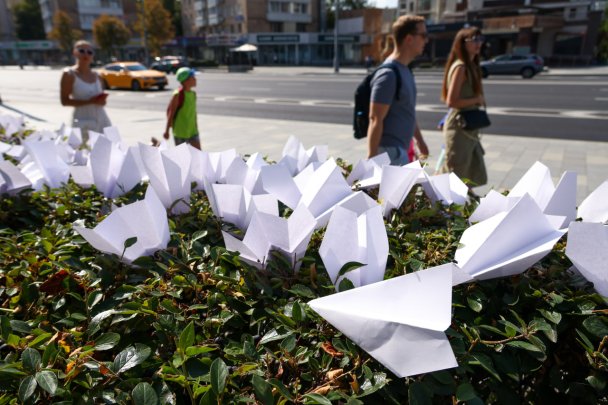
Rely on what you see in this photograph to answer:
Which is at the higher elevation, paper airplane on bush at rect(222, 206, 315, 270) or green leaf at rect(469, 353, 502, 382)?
paper airplane on bush at rect(222, 206, 315, 270)

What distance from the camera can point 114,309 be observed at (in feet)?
3.41

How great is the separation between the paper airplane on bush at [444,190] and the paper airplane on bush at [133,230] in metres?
1.06

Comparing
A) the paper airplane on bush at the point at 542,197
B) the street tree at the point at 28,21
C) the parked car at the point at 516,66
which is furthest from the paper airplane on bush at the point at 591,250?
the street tree at the point at 28,21

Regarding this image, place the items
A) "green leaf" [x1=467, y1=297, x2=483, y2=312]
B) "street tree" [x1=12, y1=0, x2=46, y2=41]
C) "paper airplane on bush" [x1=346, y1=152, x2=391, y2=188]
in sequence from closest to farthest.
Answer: "green leaf" [x1=467, y1=297, x2=483, y2=312]
"paper airplane on bush" [x1=346, y1=152, x2=391, y2=188]
"street tree" [x1=12, y1=0, x2=46, y2=41]

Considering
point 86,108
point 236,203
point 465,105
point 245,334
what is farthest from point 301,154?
point 86,108

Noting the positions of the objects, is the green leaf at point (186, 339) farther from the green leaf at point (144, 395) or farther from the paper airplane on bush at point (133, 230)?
the paper airplane on bush at point (133, 230)

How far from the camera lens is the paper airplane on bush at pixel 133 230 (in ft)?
Result: 3.71

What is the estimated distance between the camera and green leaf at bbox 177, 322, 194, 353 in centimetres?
88

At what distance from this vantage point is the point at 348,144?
28.9 ft

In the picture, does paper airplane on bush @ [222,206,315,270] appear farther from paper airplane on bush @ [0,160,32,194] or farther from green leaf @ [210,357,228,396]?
paper airplane on bush @ [0,160,32,194]

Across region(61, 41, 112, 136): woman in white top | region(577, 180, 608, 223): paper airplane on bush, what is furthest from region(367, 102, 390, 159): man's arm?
region(61, 41, 112, 136): woman in white top

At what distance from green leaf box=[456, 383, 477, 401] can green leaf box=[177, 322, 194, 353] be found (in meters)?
0.54

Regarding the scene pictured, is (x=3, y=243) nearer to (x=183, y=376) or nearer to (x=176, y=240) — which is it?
(x=176, y=240)

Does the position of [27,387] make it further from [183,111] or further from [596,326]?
[183,111]
